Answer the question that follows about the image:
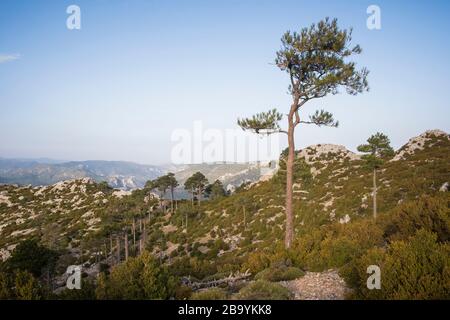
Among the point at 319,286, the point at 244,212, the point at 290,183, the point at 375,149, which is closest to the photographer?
the point at 319,286

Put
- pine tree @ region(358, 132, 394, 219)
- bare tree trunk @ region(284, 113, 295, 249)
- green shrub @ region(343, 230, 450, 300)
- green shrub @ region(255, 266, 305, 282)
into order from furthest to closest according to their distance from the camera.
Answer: pine tree @ region(358, 132, 394, 219)
bare tree trunk @ region(284, 113, 295, 249)
green shrub @ region(255, 266, 305, 282)
green shrub @ region(343, 230, 450, 300)

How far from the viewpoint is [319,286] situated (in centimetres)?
879

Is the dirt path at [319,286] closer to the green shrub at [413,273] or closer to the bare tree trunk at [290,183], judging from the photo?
the green shrub at [413,273]

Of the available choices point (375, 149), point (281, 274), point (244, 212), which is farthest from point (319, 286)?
point (244, 212)

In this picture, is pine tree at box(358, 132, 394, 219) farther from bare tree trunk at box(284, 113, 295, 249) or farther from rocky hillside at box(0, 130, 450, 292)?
bare tree trunk at box(284, 113, 295, 249)

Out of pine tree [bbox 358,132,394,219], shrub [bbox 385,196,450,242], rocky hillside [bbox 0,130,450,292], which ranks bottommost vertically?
rocky hillside [bbox 0,130,450,292]

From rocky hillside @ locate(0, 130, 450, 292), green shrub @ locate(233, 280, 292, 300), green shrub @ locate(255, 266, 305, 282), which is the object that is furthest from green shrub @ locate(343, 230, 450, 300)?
rocky hillside @ locate(0, 130, 450, 292)

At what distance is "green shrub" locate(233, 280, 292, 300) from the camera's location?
23.9ft

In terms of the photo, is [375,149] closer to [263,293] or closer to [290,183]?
[290,183]

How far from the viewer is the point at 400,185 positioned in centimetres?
3112

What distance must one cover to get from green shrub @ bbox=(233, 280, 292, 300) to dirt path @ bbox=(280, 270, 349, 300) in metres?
0.49

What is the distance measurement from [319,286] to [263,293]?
90.9 inches
